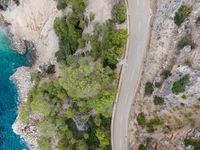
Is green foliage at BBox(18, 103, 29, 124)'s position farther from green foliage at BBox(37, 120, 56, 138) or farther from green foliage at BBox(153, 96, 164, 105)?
green foliage at BBox(153, 96, 164, 105)

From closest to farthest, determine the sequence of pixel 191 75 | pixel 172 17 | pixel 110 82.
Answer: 1. pixel 191 75
2. pixel 172 17
3. pixel 110 82

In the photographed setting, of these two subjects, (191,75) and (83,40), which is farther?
(83,40)

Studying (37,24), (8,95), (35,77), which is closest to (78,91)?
(35,77)

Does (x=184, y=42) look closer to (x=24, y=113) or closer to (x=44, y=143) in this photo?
(x=44, y=143)

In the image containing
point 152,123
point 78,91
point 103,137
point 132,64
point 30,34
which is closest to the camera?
point 152,123

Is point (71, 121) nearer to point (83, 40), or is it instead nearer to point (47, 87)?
point (47, 87)

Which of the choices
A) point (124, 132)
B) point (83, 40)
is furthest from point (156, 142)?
point (83, 40)

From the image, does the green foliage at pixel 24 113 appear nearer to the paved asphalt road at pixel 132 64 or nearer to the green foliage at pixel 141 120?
the paved asphalt road at pixel 132 64
